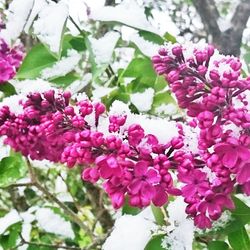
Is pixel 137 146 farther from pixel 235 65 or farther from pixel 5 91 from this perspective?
pixel 5 91

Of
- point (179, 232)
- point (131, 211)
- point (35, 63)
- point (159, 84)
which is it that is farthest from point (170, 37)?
point (179, 232)

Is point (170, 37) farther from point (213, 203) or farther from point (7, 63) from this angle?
point (213, 203)

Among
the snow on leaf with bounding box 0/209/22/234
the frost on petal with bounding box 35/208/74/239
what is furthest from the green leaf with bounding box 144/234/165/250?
the frost on petal with bounding box 35/208/74/239

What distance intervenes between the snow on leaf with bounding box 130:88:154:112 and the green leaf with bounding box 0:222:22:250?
0.52 m

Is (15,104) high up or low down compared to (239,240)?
up

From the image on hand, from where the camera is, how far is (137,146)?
790 millimetres

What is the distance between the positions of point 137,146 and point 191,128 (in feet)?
0.37

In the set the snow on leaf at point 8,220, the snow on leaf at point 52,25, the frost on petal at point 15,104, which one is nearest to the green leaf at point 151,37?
the snow on leaf at point 52,25

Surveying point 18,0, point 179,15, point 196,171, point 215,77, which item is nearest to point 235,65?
point 215,77

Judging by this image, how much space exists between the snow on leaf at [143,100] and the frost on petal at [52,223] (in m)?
0.52

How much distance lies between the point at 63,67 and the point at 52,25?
0.22 m

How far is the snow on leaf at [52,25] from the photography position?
40.1 inches

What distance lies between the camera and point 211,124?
751 millimetres

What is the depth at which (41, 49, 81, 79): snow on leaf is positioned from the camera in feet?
4.08
